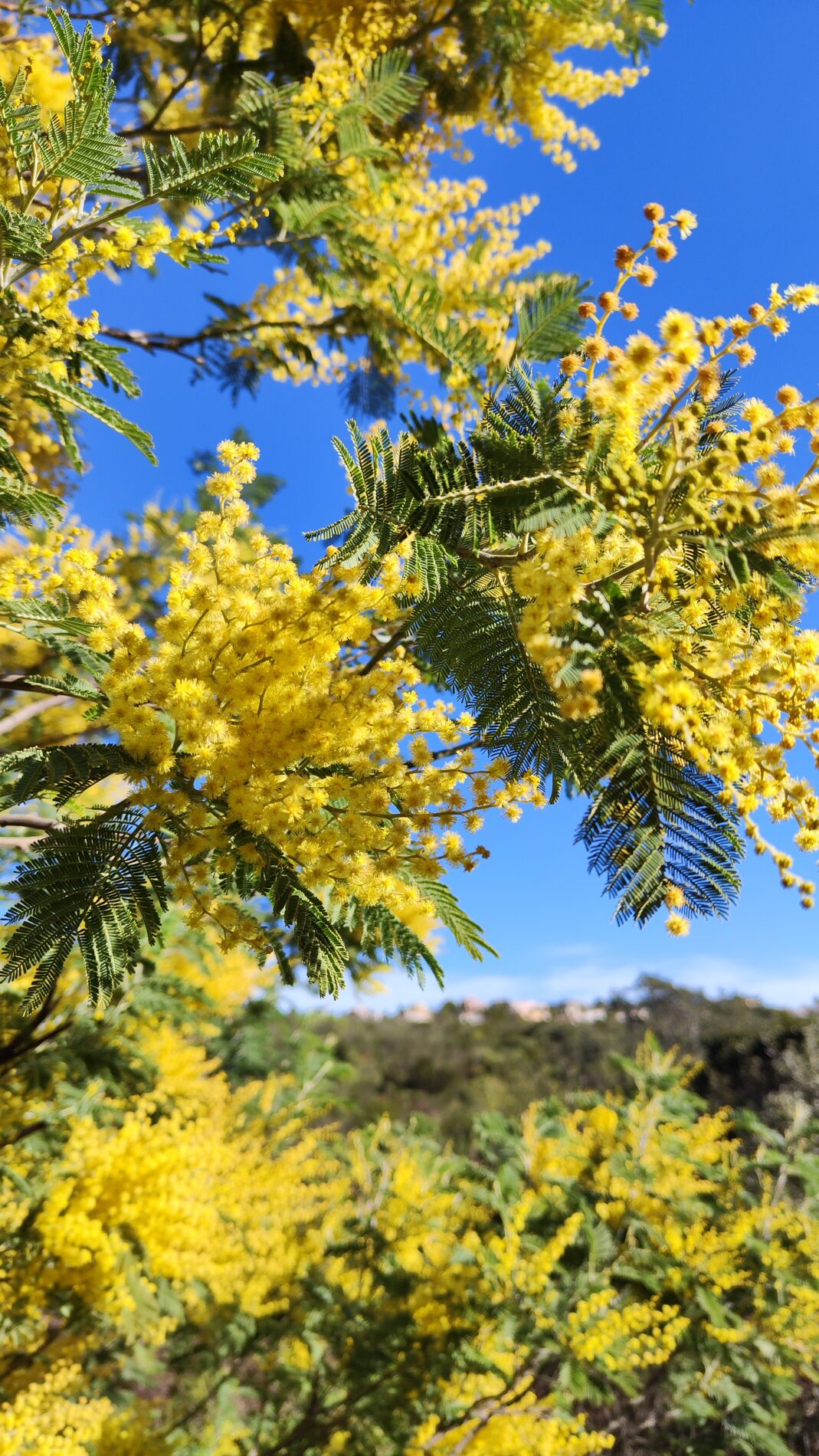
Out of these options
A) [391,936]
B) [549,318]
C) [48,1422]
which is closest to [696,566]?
[549,318]

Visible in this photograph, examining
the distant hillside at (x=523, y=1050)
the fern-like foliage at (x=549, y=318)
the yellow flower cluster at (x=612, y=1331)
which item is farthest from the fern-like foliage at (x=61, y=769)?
the distant hillside at (x=523, y=1050)

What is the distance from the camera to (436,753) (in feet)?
5.33

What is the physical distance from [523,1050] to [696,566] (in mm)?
29835

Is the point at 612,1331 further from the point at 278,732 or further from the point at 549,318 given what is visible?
the point at 549,318

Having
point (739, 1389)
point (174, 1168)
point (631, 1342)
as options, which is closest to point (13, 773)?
point (174, 1168)

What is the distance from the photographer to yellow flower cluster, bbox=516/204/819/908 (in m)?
1.14

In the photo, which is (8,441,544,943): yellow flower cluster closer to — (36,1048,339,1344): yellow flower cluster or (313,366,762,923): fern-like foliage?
(313,366,762,923): fern-like foliage

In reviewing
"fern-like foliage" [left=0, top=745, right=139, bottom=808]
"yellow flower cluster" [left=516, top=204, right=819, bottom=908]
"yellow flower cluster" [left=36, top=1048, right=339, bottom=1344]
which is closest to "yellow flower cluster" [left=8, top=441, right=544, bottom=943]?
"fern-like foliage" [left=0, top=745, right=139, bottom=808]

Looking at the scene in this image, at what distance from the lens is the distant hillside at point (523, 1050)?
778 inches

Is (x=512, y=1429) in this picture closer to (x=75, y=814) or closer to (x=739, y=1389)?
(x=739, y=1389)

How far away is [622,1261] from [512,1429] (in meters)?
1.69

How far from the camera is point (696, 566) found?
137 centimetres

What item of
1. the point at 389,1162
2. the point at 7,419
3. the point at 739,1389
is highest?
the point at 7,419

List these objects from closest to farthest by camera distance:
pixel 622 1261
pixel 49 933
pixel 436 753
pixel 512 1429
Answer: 1. pixel 49 933
2. pixel 436 753
3. pixel 512 1429
4. pixel 622 1261
